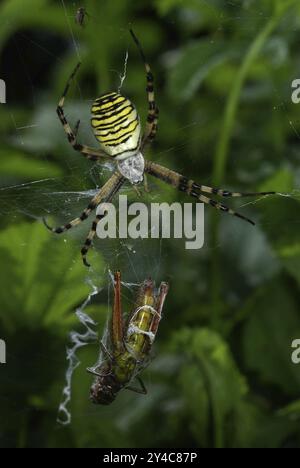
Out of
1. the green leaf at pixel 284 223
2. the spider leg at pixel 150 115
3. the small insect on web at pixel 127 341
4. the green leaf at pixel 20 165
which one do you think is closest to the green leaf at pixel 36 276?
the green leaf at pixel 20 165

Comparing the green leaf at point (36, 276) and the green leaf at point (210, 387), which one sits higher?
the green leaf at point (36, 276)

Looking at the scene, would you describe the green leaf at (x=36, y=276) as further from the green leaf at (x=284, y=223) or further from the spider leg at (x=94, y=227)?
the green leaf at (x=284, y=223)

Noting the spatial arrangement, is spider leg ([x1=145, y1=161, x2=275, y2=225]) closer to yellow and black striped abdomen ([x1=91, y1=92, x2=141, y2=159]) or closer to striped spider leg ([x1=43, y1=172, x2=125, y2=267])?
striped spider leg ([x1=43, y1=172, x2=125, y2=267])

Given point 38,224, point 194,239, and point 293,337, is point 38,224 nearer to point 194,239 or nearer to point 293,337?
point 194,239

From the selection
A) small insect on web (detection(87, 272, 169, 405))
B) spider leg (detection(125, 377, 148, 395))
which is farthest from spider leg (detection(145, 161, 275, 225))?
spider leg (detection(125, 377, 148, 395))

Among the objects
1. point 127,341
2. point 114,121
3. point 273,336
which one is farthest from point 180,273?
point 114,121

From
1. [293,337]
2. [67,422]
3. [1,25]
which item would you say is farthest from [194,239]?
[1,25]

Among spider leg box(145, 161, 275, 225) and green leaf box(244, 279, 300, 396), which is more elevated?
spider leg box(145, 161, 275, 225)
